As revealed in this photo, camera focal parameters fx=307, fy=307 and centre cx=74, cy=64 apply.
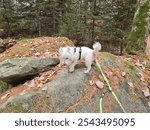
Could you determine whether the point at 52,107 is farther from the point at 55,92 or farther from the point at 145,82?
the point at 145,82

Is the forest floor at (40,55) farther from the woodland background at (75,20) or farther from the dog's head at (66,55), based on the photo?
the woodland background at (75,20)

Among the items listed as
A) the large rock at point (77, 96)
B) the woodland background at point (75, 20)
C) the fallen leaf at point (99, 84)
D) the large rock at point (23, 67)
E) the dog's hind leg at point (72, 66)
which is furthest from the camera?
the woodland background at point (75, 20)

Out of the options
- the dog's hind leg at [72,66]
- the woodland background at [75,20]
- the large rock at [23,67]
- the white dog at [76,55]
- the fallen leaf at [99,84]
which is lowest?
the woodland background at [75,20]

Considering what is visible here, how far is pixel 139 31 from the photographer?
8430mm

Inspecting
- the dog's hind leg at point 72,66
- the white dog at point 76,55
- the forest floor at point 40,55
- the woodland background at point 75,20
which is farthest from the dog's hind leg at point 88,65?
the woodland background at point 75,20

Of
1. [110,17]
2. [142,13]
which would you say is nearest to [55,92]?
[142,13]

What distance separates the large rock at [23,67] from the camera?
5871 mm

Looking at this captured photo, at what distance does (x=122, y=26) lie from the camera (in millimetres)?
14398

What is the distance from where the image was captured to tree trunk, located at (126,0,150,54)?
323 inches

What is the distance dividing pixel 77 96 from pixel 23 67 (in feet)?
4.09

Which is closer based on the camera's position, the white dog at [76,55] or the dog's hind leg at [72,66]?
the white dog at [76,55]

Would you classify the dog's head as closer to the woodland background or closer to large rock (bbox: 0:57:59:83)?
large rock (bbox: 0:57:59:83)

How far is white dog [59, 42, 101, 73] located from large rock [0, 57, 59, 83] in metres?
0.56

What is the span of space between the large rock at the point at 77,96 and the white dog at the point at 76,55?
21 centimetres
